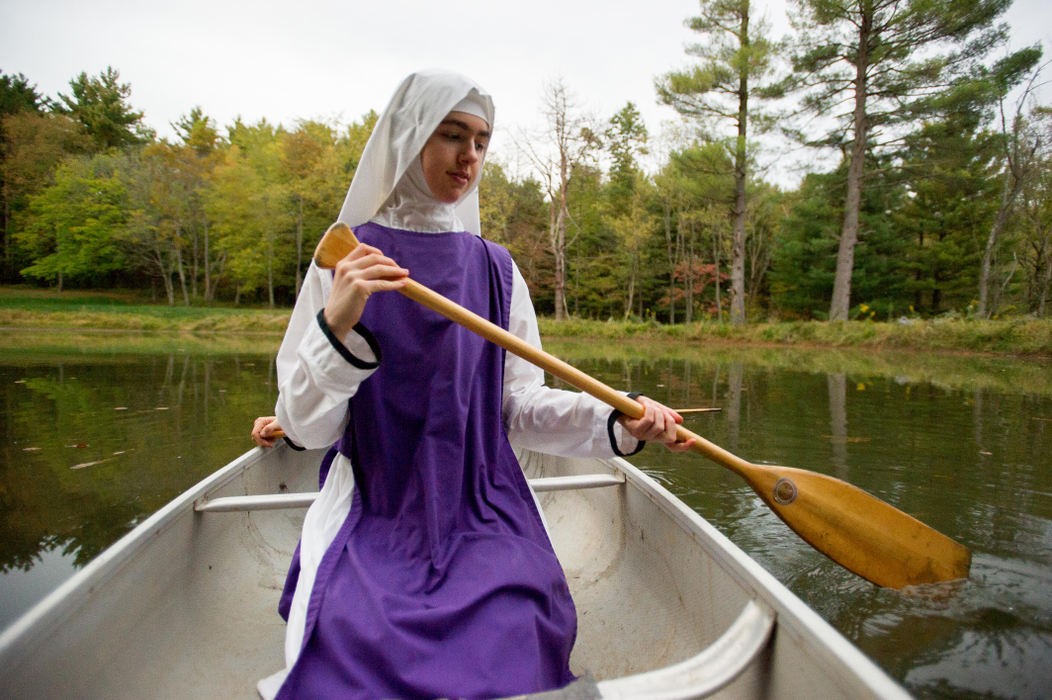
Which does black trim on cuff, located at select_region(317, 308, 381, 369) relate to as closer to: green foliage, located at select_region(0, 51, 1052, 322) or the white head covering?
the white head covering

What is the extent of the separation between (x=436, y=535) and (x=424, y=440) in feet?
0.62

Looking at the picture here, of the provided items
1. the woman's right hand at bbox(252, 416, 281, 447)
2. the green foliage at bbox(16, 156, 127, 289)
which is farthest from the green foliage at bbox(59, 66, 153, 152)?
the woman's right hand at bbox(252, 416, 281, 447)

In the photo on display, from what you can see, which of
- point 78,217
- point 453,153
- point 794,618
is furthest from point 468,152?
point 78,217

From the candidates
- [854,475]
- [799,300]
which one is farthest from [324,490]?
[799,300]

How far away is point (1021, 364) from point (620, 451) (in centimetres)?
1288

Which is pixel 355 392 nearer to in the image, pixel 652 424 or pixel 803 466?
pixel 652 424

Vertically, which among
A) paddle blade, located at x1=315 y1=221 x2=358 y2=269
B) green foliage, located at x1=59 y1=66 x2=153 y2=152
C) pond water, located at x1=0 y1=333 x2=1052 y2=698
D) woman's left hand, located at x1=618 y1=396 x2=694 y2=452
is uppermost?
green foliage, located at x1=59 y1=66 x2=153 y2=152

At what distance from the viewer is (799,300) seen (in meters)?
26.0

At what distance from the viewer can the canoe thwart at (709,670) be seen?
92cm

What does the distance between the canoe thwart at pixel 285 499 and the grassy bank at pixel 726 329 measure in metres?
13.5

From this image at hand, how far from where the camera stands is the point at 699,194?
16.8 metres

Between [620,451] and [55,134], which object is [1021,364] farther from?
[55,134]

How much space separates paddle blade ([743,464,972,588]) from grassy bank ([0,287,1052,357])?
1307 cm

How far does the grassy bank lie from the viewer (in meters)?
12.3
